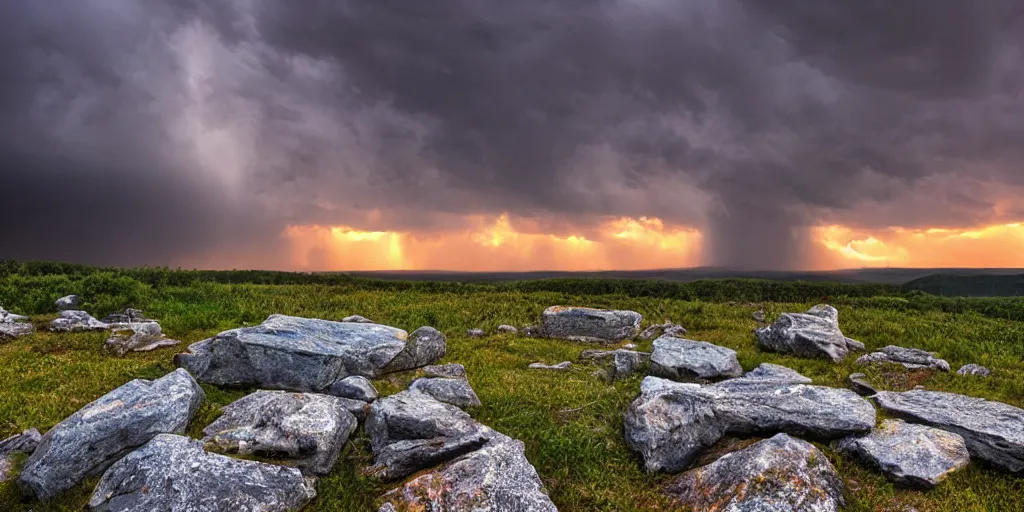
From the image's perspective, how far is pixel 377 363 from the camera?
15031 mm

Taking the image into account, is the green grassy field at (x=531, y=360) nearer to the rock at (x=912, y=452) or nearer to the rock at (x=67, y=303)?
the rock at (x=912, y=452)

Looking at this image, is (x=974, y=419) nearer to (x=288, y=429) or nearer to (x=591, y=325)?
(x=591, y=325)

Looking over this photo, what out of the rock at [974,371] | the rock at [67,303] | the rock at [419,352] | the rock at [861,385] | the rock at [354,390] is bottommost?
the rock at [861,385]

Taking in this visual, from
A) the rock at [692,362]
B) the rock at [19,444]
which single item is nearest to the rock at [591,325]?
the rock at [692,362]

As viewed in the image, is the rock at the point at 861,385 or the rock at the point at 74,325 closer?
the rock at the point at 861,385

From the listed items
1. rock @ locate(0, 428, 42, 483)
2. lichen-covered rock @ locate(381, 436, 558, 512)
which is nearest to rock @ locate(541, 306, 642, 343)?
lichen-covered rock @ locate(381, 436, 558, 512)

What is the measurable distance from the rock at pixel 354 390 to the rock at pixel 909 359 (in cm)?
1526

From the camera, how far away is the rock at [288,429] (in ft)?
31.6

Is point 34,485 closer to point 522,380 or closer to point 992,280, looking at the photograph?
point 522,380

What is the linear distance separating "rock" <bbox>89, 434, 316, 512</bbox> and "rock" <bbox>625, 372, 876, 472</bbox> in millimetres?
6412

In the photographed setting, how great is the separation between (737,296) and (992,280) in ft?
151

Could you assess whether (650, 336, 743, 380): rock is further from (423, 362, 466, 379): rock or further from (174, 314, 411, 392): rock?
(174, 314, 411, 392): rock

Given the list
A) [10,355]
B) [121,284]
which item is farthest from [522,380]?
[121,284]

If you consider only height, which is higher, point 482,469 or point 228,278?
point 228,278
